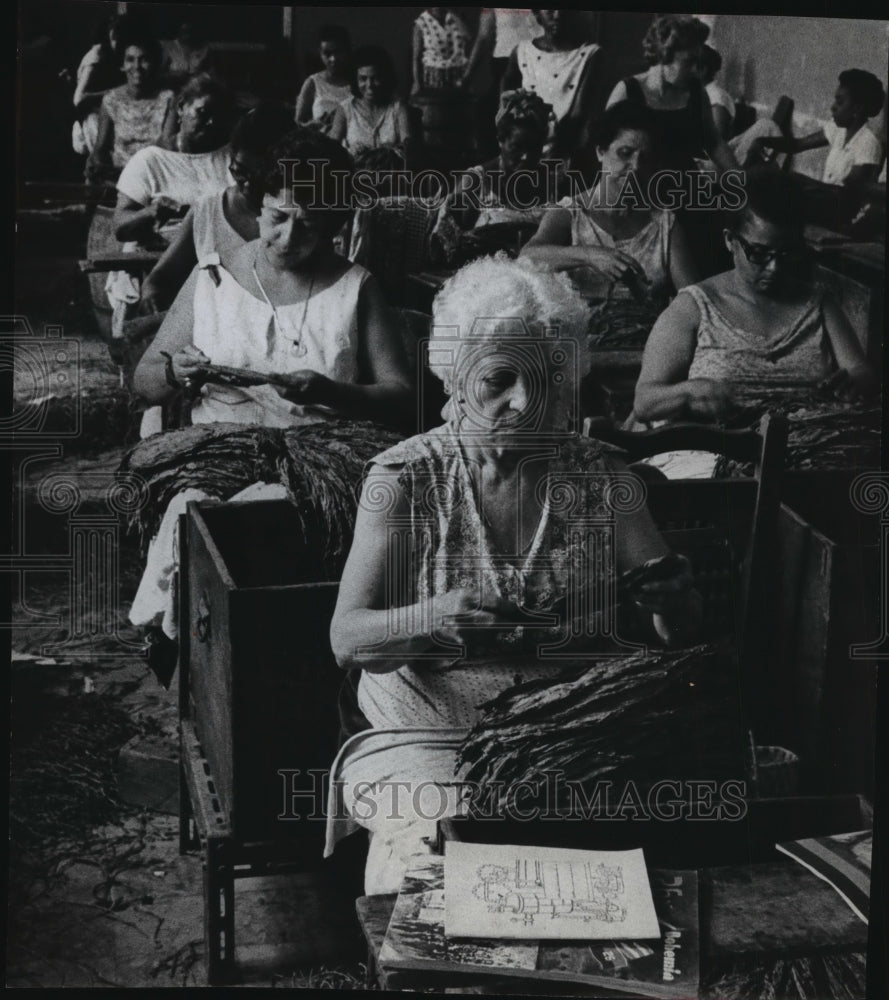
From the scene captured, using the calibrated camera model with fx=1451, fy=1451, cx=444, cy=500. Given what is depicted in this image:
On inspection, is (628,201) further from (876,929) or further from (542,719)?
(876,929)

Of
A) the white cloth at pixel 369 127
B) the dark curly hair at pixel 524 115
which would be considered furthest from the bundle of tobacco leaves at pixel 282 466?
the dark curly hair at pixel 524 115

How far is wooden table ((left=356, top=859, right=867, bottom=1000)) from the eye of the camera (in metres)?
2.98

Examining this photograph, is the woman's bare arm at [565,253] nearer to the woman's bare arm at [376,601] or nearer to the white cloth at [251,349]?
the white cloth at [251,349]

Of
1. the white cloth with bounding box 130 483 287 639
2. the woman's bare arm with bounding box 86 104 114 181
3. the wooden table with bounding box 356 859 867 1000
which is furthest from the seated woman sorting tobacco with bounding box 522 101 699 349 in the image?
the wooden table with bounding box 356 859 867 1000

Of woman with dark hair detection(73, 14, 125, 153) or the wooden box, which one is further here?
woman with dark hair detection(73, 14, 125, 153)

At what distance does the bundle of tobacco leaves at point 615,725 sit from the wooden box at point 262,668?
1.15 feet

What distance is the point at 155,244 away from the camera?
319 cm

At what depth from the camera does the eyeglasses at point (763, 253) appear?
Result: 3197 millimetres

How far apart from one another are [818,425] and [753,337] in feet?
0.80

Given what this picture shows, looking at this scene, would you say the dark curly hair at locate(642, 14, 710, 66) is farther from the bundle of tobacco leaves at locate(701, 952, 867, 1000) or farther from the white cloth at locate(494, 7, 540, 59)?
the bundle of tobacco leaves at locate(701, 952, 867, 1000)

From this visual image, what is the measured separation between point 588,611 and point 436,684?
0.37 m

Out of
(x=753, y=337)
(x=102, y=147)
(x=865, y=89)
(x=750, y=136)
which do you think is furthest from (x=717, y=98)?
(x=102, y=147)

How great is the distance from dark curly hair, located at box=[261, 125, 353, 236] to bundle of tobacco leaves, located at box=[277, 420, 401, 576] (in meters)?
0.46

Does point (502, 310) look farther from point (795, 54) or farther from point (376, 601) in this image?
point (795, 54)
